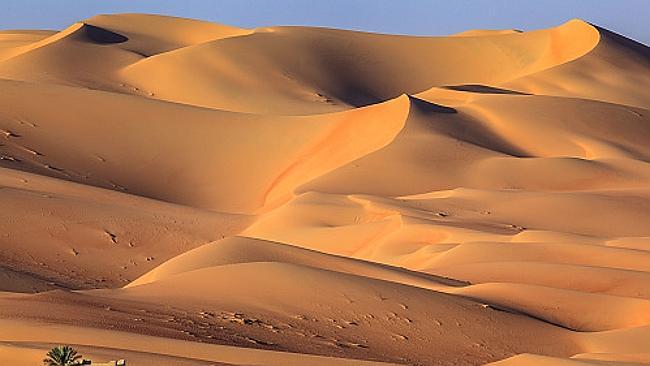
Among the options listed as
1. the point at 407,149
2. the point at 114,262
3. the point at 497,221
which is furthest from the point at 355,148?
the point at 114,262

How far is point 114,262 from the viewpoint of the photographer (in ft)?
62.1

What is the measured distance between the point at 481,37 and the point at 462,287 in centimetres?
3972

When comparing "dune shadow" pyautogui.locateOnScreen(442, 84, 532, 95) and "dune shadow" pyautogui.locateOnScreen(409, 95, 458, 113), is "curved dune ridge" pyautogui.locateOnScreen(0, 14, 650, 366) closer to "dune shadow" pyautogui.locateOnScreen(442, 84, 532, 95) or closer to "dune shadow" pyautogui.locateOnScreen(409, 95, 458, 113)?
"dune shadow" pyautogui.locateOnScreen(409, 95, 458, 113)

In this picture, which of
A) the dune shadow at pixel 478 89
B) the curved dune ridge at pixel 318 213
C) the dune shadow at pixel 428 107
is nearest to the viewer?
the curved dune ridge at pixel 318 213

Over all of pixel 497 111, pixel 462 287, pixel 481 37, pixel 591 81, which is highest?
pixel 481 37

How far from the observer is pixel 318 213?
22281 mm

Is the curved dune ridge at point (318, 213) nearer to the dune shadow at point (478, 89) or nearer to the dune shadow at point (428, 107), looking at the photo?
the dune shadow at point (428, 107)

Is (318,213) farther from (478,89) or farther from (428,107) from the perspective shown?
(478,89)

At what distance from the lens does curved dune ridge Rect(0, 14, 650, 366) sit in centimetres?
1187

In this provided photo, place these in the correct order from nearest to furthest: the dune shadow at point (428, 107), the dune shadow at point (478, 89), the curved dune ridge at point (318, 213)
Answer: the curved dune ridge at point (318, 213) → the dune shadow at point (428, 107) → the dune shadow at point (478, 89)

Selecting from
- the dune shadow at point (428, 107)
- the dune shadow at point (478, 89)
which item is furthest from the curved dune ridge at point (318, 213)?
the dune shadow at point (478, 89)

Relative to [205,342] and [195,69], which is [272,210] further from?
[195,69]

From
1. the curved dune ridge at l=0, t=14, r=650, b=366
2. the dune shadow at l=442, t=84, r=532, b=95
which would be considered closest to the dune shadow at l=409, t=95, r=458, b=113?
the curved dune ridge at l=0, t=14, r=650, b=366

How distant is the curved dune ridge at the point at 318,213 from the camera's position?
11867 mm
